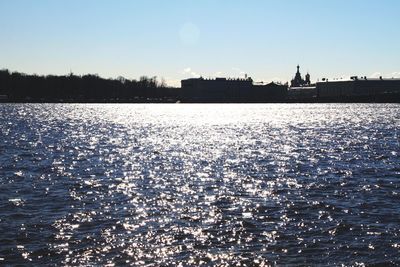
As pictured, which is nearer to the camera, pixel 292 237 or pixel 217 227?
pixel 292 237

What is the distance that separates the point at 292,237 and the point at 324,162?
20.9 meters

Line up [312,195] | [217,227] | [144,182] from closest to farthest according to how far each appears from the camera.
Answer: [217,227] → [312,195] → [144,182]

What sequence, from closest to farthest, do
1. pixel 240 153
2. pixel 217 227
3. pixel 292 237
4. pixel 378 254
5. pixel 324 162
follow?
pixel 378 254 < pixel 292 237 < pixel 217 227 < pixel 324 162 < pixel 240 153

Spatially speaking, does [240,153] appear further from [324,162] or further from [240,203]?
[240,203]

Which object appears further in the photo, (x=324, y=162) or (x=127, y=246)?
(x=324, y=162)

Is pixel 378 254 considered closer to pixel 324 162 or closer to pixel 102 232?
pixel 102 232

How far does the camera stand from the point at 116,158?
40.1 metres

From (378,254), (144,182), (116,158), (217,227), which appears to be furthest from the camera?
(116,158)

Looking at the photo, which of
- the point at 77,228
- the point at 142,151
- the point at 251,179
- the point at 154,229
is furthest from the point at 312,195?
the point at 142,151

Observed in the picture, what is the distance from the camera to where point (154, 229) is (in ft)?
58.0

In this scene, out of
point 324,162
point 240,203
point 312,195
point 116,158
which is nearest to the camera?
point 240,203

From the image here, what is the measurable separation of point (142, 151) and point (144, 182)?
18.4 metres

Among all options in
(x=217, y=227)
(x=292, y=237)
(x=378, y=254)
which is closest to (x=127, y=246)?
(x=217, y=227)

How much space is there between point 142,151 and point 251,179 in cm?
1887
